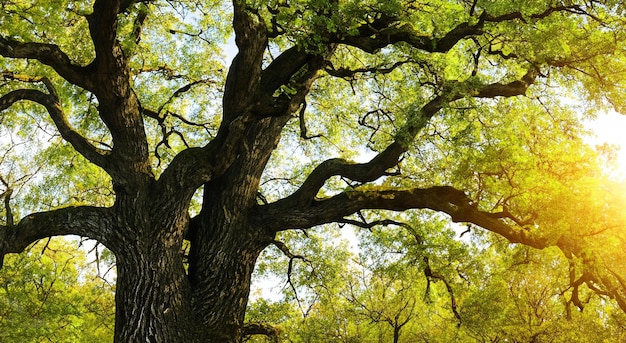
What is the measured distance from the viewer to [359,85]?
13281 mm

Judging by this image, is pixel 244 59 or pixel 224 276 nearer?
pixel 224 276

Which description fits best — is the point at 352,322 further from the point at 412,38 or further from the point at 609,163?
the point at 412,38

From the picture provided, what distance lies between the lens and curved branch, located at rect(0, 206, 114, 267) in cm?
759

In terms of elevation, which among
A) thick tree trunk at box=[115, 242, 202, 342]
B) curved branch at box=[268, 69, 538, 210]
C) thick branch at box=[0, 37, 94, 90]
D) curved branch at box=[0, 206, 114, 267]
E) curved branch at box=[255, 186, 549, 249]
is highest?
thick branch at box=[0, 37, 94, 90]

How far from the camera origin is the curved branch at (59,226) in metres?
7.59

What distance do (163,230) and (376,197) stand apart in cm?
323

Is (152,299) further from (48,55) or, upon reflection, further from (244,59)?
(244,59)

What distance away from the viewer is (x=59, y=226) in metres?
7.64

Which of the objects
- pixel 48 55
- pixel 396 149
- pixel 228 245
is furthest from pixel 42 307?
pixel 396 149

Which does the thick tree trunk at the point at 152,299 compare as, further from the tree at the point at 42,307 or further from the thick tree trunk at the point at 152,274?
the tree at the point at 42,307

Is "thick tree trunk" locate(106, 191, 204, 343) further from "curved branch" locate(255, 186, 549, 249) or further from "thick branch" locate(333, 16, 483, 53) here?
"thick branch" locate(333, 16, 483, 53)

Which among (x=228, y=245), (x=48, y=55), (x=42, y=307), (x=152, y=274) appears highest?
(x=48, y=55)

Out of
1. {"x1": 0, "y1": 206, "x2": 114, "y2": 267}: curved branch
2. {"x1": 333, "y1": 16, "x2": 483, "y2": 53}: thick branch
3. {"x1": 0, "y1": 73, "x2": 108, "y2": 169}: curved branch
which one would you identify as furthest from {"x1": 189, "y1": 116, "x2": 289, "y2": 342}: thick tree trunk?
{"x1": 333, "y1": 16, "x2": 483, "y2": 53}: thick branch

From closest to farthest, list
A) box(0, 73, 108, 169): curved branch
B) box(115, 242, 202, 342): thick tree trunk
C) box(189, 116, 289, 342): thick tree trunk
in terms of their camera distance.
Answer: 1. box(115, 242, 202, 342): thick tree trunk
2. box(189, 116, 289, 342): thick tree trunk
3. box(0, 73, 108, 169): curved branch
